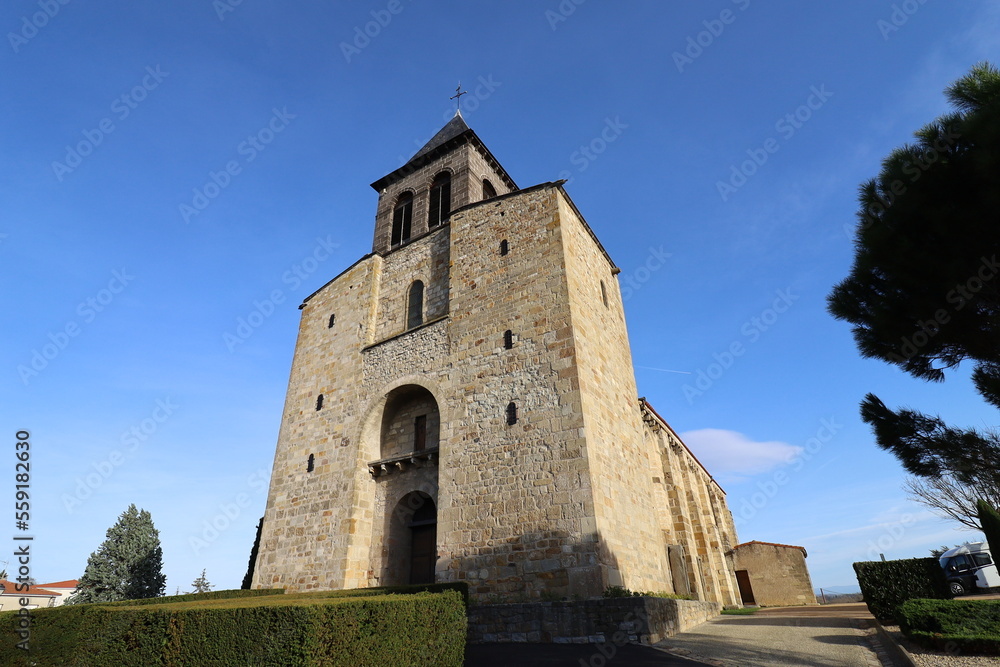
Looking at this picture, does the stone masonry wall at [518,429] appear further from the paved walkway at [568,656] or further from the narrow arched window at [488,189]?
the narrow arched window at [488,189]

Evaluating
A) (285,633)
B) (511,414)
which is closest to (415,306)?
(511,414)

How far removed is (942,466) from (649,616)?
4983 millimetres

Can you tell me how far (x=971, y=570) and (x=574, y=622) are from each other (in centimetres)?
1959

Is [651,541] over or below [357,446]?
below

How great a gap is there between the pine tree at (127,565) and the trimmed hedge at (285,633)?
62.8 feet

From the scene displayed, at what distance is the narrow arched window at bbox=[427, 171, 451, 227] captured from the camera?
18.7 metres

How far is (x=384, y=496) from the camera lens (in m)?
14.1

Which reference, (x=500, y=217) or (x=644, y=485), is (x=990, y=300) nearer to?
(x=644, y=485)

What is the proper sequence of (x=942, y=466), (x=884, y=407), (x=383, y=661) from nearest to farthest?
(x=383, y=661) < (x=942, y=466) < (x=884, y=407)

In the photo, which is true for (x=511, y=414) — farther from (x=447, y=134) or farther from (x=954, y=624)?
(x=447, y=134)

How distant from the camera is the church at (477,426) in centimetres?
1067

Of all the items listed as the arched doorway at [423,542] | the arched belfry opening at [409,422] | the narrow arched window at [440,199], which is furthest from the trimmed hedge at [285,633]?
the narrow arched window at [440,199]

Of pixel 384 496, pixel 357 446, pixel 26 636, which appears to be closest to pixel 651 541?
pixel 384 496

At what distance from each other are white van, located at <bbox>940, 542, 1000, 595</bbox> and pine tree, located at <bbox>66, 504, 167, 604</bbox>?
3214cm
